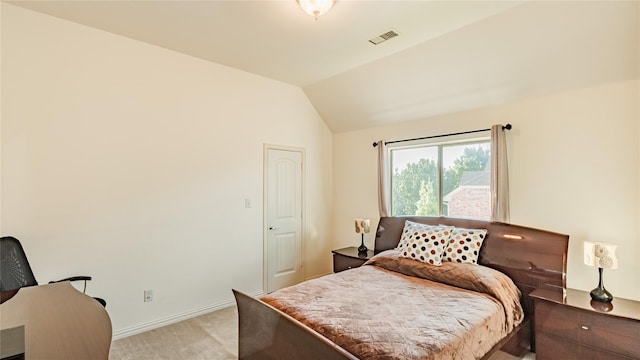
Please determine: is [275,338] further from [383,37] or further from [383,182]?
[383,182]

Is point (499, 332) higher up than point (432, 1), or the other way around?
point (432, 1)

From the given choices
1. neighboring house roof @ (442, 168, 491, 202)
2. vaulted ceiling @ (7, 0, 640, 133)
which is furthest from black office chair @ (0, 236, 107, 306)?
neighboring house roof @ (442, 168, 491, 202)

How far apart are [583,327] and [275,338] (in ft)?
7.29

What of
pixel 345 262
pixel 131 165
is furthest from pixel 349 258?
pixel 131 165

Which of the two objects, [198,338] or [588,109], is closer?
[588,109]

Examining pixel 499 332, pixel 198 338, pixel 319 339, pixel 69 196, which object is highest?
pixel 69 196

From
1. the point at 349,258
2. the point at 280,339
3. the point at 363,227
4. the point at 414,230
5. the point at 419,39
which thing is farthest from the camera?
the point at 363,227

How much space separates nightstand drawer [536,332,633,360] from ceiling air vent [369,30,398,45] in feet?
9.25

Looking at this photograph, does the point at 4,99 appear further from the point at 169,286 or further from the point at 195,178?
the point at 169,286

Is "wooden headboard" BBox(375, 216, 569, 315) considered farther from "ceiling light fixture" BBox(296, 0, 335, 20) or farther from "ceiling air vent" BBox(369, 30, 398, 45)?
"ceiling light fixture" BBox(296, 0, 335, 20)

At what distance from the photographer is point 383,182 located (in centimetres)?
433

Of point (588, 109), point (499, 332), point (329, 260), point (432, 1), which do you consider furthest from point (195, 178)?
point (588, 109)

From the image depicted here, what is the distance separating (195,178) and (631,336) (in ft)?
12.9

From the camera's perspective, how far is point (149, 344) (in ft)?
9.36
